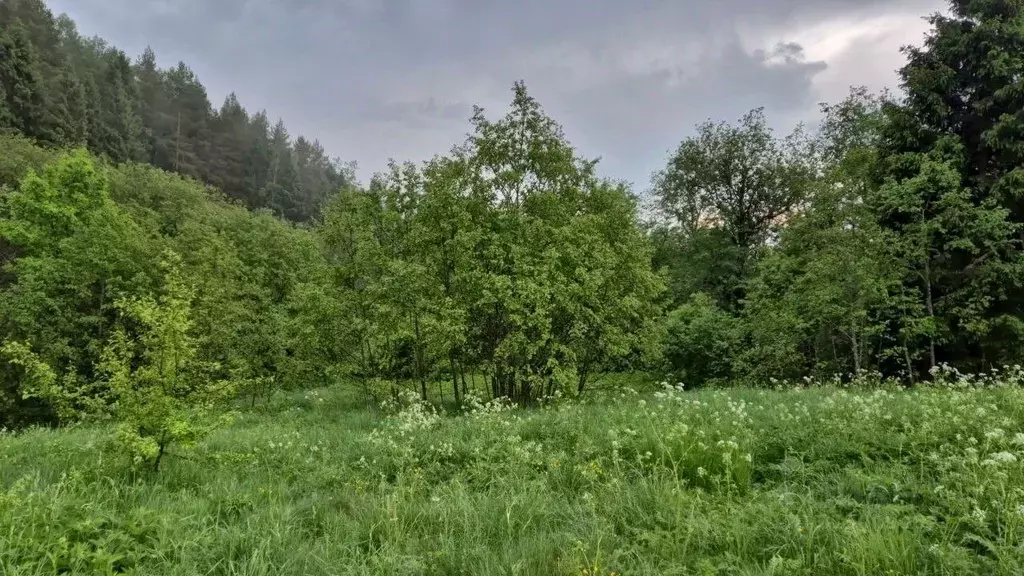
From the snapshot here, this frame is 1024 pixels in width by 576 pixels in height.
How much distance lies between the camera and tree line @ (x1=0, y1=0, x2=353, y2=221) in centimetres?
3784

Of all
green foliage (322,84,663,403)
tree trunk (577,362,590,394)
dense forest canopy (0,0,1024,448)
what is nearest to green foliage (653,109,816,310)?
dense forest canopy (0,0,1024,448)

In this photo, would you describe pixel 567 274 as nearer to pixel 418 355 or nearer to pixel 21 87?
pixel 418 355

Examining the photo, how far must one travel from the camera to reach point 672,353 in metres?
20.9

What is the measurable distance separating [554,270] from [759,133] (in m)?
20.2

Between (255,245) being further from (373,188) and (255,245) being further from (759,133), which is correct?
(759,133)

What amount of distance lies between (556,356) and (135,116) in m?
61.0

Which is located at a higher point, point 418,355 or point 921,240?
point 921,240

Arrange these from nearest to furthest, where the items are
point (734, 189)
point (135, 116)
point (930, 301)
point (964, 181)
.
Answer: point (930, 301)
point (964, 181)
point (734, 189)
point (135, 116)

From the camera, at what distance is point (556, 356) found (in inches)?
491

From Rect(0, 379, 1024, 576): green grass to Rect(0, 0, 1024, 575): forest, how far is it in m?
0.03

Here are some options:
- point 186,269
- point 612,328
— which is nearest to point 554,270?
point 612,328

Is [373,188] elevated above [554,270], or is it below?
above

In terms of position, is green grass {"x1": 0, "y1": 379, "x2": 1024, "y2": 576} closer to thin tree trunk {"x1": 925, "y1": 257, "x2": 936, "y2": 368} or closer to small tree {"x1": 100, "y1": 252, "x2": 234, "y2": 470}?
small tree {"x1": 100, "y1": 252, "x2": 234, "y2": 470}

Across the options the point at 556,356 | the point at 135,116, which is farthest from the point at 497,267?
the point at 135,116
